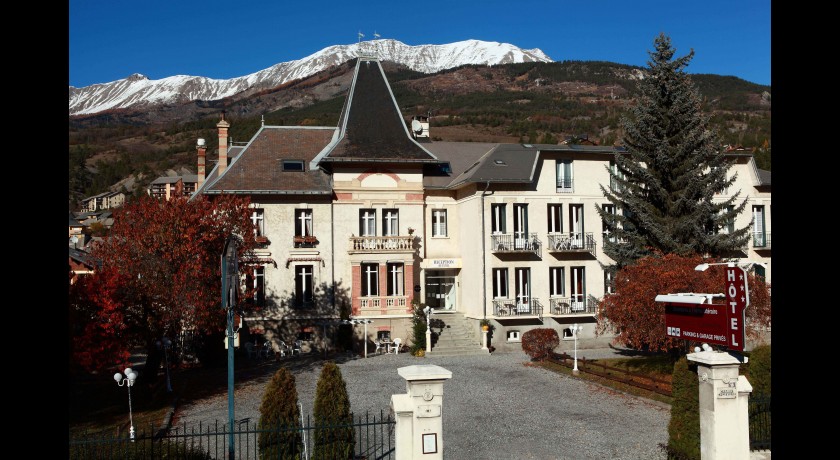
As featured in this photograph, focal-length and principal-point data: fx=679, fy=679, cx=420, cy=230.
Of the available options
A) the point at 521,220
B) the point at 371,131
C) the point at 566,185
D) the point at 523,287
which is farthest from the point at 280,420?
the point at 566,185

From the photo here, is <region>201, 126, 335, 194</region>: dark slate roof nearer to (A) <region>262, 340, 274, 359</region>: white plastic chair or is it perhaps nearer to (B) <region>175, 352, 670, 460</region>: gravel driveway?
(A) <region>262, 340, 274, 359</region>: white plastic chair

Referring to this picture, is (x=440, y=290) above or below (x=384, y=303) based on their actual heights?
above

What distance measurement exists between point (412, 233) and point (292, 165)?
21.9 feet

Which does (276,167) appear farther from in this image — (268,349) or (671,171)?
(671,171)

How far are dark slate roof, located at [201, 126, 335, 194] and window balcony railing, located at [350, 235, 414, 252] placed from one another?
266cm

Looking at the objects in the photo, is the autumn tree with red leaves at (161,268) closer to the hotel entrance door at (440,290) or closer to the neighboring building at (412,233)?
the neighboring building at (412,233)

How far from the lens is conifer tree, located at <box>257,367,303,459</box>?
1234cm

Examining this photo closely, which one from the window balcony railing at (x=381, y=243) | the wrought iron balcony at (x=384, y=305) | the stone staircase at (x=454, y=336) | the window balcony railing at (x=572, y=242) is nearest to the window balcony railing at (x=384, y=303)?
the wrought iron balcony at (x=384, y=305)

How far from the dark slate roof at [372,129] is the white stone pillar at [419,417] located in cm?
2101

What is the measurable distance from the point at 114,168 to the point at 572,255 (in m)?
109

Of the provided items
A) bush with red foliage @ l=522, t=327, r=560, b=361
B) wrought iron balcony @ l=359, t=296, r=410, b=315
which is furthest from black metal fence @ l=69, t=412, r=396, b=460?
wrought iron balcony @ l=359, t=296, r=410, b=315

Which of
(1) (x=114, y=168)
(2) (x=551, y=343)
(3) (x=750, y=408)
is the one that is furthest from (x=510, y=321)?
(1) (x=114, y=168)

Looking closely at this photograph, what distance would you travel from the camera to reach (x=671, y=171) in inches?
1111
